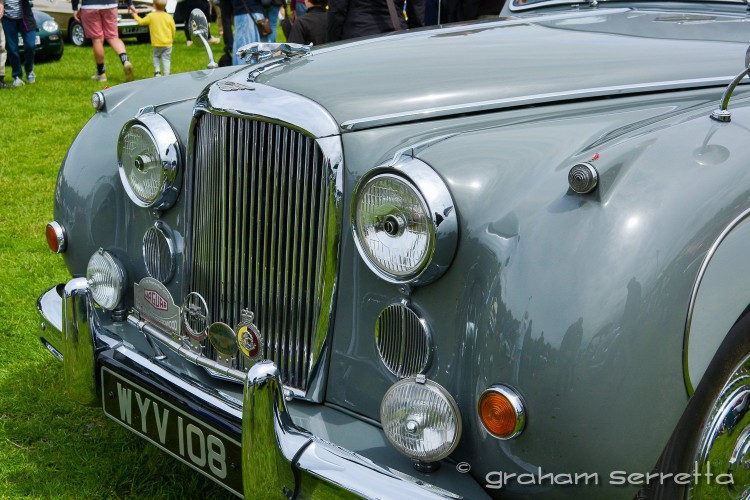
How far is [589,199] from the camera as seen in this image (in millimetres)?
1860

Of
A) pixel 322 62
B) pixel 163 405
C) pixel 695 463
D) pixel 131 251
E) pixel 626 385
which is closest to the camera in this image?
pixel 626 385

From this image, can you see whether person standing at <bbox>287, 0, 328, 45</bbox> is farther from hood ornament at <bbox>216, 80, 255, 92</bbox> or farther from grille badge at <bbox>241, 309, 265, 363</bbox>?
grille badge at <bbox>241, 309, 265, 363</bbox>

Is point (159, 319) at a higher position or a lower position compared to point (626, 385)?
lower

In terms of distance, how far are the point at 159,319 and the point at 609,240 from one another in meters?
1.46

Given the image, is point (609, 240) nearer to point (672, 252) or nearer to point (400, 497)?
point (672, 252)

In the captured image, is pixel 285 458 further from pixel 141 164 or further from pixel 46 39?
pixel 46 39

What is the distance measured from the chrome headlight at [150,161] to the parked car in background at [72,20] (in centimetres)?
1407

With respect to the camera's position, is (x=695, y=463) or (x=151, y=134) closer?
(x=695, y=463)

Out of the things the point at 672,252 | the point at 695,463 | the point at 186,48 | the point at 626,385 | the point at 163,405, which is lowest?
the point at 186,48

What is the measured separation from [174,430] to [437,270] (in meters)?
0.89

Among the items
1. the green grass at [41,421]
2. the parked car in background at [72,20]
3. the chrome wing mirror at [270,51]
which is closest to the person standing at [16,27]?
the parked car in background at [72,20]

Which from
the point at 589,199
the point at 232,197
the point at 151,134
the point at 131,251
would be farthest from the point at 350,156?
the point at 131,251

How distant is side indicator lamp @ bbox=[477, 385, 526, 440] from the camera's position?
5.95 ft

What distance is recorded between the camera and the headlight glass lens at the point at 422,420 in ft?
6.24
